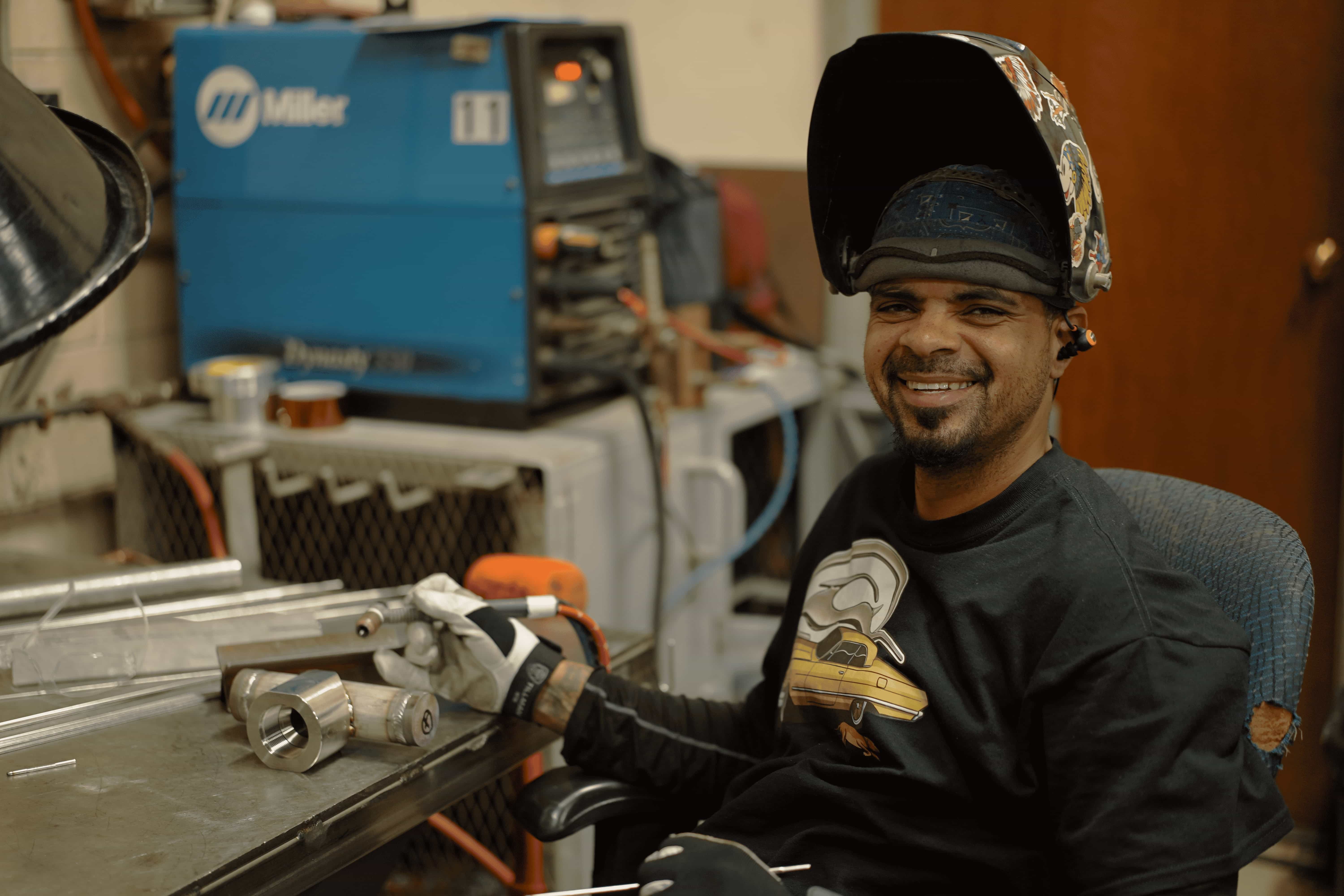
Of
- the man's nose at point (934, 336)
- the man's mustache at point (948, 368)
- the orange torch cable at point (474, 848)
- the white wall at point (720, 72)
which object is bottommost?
the orange torch cable at point (474, 848)

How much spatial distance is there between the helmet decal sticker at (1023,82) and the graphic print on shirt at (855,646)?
436 mm

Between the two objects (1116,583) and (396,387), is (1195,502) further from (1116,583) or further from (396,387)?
(396,387)

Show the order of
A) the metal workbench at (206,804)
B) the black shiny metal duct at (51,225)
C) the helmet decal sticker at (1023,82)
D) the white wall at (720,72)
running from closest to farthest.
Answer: the black shiny metal duct at (51,225) → the metal workbench at (206,804) → the helmet decal sticker at (1023,82) → the white wall at (720,72)

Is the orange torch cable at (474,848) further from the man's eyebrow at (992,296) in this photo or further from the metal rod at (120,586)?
the man's eyebrow at (992,296)

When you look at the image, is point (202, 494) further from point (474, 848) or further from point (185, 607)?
point (474, 848)

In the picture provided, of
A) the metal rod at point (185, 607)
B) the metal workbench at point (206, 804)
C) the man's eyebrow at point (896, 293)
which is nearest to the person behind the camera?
the metal workbench at point (206, 804)

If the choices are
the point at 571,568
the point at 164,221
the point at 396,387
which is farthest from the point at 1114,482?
the point at 164,221

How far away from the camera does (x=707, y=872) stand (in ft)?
3.37

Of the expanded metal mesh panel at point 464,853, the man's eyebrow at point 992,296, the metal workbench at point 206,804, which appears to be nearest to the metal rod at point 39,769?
the metal workbench at point 206,804

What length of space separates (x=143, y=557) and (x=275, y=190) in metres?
0.62

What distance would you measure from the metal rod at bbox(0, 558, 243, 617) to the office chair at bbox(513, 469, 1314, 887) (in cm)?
52

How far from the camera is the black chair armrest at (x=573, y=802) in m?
1.22

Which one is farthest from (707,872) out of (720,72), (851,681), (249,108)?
(720,72)

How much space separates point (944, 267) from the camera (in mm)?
1102
